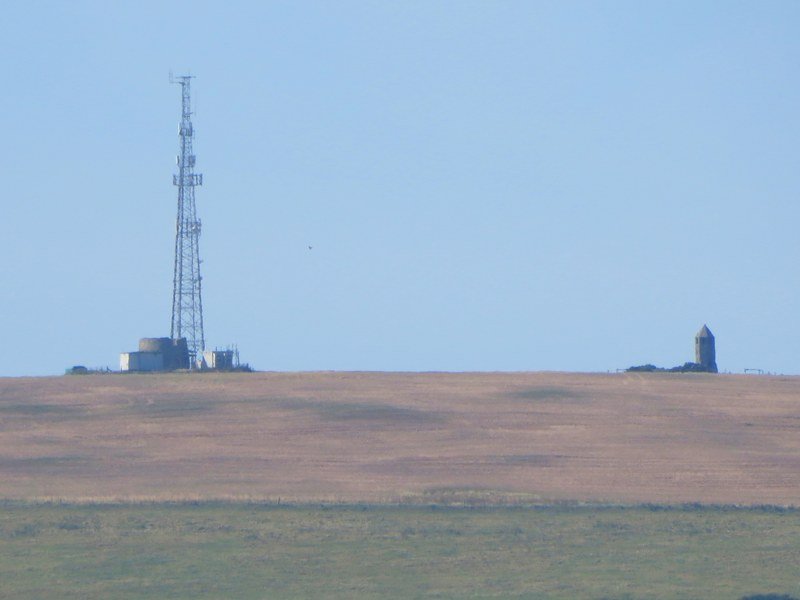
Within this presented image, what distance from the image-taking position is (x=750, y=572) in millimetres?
22141

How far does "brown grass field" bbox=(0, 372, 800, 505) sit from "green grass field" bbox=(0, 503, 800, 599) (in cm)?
233

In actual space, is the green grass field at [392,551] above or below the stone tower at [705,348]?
below

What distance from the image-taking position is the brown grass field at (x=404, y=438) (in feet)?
105

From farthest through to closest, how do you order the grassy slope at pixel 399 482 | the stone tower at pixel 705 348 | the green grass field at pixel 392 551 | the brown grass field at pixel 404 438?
the stone tower at pixel 705 348, the brown grass field at pixel 404 438, the grassy slope at pixel 399 482, the green grass field at pixel 392 551

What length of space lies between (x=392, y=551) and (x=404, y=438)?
15.4 meters

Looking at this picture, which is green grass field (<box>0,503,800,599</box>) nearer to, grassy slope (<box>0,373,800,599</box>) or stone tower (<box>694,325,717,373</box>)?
grassy slope (<box>0,373,800,599</box>)

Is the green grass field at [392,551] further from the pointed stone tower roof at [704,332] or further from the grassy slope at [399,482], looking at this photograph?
the pointed stone tower roof at [704,332]

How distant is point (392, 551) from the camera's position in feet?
77.7

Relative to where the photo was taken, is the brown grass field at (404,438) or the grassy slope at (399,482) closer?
the grassy slope at (399,482)

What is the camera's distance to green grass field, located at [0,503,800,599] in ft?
68.5

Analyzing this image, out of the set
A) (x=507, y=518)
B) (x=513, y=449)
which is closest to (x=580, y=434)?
(x=513, y=449)

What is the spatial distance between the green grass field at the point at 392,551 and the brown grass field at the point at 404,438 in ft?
7.64

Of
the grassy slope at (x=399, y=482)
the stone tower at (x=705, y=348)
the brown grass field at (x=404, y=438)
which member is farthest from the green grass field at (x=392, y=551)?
the stone tower at (x=705, y=348)

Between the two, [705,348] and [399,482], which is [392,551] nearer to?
[399,482]
